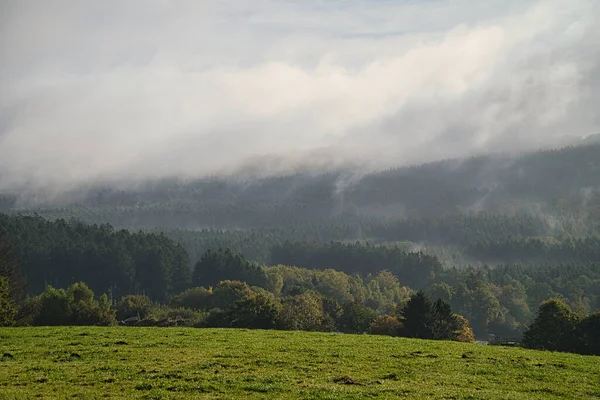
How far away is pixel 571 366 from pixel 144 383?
28.6 metres

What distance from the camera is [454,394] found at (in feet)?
95.7

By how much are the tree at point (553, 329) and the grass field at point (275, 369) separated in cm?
3452

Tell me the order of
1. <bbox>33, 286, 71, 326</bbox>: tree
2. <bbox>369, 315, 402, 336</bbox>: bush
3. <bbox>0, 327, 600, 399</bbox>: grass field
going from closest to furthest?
1. <bbox>0, 327, 600, 399</bbox>: grass field
2. <bbox>33, 286, 71, 326</bbox>: tree
3. <bbox>369, 315, 402, 336</bbox>: bush

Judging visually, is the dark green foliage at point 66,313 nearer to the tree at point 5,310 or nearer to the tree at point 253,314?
the tree at point 5,310

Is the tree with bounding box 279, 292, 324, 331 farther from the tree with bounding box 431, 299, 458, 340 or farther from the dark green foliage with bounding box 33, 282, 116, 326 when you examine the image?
the dark green foliage with bounding box 33, 282, 116, 326

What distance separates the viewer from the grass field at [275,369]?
97.0ft

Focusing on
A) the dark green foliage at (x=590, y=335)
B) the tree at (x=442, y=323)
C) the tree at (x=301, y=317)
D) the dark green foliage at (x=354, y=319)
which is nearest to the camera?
the dark green foliage at (x=590, y=335)

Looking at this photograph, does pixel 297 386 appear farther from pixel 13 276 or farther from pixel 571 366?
pixel 13 276

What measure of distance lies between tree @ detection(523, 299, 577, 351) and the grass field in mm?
34517

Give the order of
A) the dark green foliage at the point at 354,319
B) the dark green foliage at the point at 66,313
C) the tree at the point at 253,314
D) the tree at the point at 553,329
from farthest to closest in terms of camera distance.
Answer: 1. the dark green foliage at the point at 354,319
2. the dark green foliage at the point at 66,313
3. the tree at the point at 253,314
4. the tree at the point at 553,329

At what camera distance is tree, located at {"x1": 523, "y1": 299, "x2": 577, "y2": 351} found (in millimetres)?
75319

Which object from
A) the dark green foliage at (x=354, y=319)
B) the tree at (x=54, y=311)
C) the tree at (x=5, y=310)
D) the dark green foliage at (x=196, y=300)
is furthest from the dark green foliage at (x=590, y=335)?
the dark green foliage at (x=196, y=300)

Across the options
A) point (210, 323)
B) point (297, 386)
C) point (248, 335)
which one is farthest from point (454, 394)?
point (210, 323)

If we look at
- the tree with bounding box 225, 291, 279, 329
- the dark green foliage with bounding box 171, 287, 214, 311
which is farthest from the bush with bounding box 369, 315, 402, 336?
the dark green foliage with bounding box 171, 287, 214, 311
